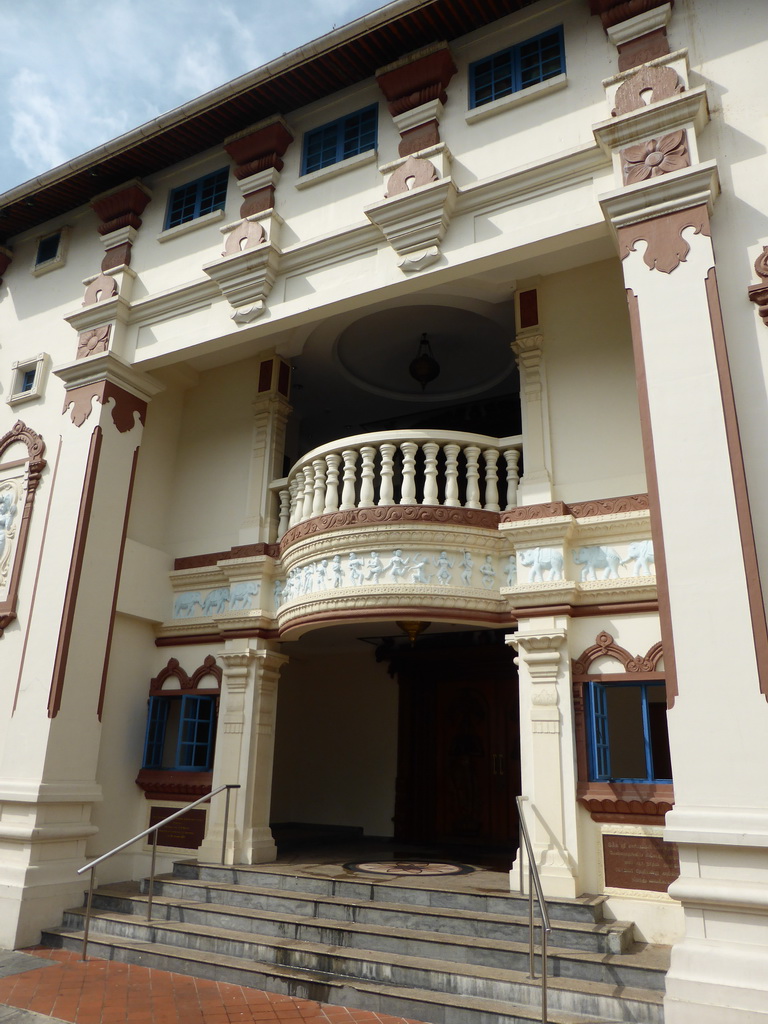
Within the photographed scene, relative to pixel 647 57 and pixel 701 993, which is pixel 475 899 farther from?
pixel 647 57

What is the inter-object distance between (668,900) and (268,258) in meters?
7.21

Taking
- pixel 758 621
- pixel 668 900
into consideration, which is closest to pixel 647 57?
pixel 758 621

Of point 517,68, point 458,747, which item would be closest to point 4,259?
point 517,68

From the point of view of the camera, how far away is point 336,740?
11.7 meters

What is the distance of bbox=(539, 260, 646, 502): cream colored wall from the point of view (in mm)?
7691

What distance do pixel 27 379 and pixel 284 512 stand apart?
413 centimetres

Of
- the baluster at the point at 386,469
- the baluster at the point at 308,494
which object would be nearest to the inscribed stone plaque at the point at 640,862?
the baluster at the point at 386,469

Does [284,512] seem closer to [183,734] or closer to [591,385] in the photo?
[183,734]

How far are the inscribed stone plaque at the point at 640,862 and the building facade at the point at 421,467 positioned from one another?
0.03 metres

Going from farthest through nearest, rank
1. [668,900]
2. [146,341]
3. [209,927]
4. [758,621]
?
[146,341] → [209,927] → [668,900] → [758,621]

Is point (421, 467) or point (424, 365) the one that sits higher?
point (424, 365)

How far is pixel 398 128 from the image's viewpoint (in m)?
8.33

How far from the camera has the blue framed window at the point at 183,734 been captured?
9.20m

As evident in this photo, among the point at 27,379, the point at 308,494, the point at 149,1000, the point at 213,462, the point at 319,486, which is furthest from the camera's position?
the point at 27,379
